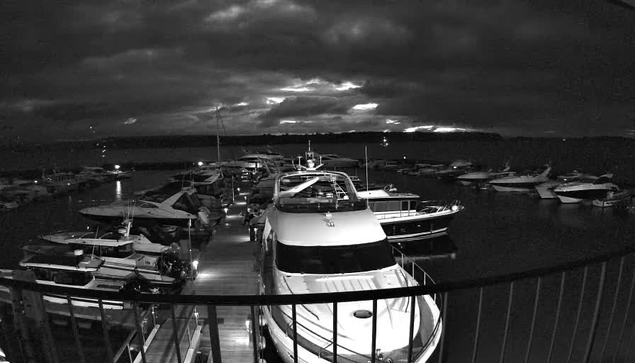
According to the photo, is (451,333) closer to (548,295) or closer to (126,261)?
(548,295)

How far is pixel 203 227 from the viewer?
1869cm

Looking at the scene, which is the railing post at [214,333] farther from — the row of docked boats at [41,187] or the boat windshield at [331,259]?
the row of docked boats at [41,187]

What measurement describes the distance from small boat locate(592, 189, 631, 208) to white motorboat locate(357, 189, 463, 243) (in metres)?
17.0

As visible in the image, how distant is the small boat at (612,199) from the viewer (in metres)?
26.7

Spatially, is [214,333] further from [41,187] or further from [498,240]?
[41,187]

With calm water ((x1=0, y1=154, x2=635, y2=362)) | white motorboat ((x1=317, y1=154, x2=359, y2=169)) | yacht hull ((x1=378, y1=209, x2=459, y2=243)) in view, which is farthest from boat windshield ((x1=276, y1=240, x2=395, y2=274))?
white motorboat ((x1=317, y1=154, x2=359, y2=169))

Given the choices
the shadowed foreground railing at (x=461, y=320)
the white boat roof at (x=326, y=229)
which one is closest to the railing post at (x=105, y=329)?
the shadowed foreground railing at (x=461, y=320)

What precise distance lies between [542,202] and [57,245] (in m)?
33.4

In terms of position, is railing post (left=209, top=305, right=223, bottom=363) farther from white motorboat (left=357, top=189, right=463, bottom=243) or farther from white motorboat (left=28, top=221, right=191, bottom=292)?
white motorboat (left=357, top=189, right=463, bottom=243)

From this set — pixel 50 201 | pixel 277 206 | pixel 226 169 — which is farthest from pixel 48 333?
pixel 50 201

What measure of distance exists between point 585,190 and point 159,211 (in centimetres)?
3051

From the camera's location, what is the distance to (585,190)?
2816 cm

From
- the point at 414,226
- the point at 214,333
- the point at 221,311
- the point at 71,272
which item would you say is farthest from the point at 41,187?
the point at 214,333

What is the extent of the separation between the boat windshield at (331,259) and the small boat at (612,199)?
28191 mm
